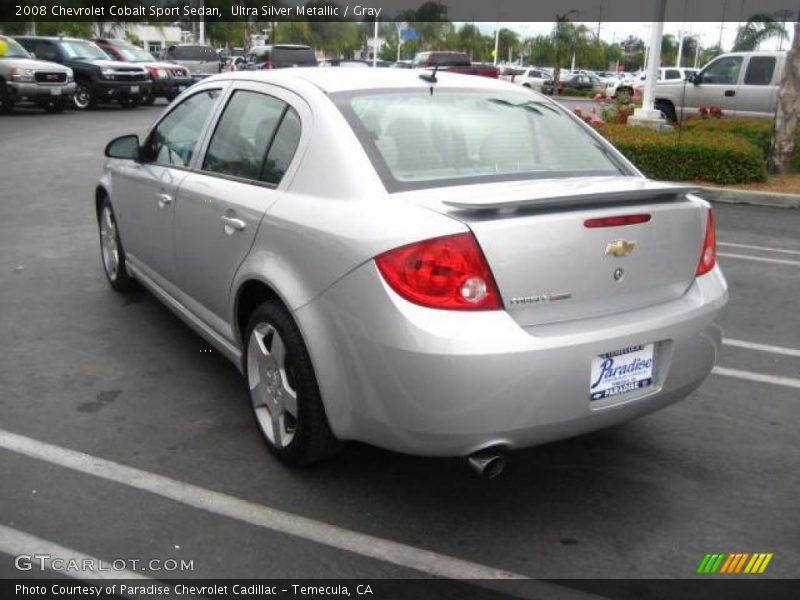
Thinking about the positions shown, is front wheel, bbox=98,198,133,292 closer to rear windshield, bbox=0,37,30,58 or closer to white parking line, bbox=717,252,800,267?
white parking line, bbox=717,252,800,267

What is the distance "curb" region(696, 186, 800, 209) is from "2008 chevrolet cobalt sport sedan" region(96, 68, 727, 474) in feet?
25.6

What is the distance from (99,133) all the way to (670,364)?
1616 centimetres

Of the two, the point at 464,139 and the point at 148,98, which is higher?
the point at 464,139

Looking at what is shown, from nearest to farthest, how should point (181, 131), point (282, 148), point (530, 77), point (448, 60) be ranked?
point (282, 148)
point (181, 131)
point (448, 60)
point (530, 77)

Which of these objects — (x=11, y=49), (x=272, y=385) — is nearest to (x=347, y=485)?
(x=272, y=385)

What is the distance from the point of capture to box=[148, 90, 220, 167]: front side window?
15.0 ft

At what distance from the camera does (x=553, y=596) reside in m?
2.78

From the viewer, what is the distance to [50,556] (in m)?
2.95

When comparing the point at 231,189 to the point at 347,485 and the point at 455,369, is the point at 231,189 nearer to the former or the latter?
the point at 347,485

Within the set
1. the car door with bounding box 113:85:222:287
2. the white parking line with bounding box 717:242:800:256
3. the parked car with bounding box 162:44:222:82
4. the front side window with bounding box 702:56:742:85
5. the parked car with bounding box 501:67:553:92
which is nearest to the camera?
the car door with bounding box 113:85:222:287

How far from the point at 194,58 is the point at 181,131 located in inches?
1133

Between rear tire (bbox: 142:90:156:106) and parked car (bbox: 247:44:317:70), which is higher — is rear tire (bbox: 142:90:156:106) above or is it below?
below

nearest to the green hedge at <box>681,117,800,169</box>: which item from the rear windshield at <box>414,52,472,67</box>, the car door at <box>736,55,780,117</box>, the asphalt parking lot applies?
the car door at <box>736,55,780,117</box>

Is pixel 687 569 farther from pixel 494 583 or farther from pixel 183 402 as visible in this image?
pixel 183 402
